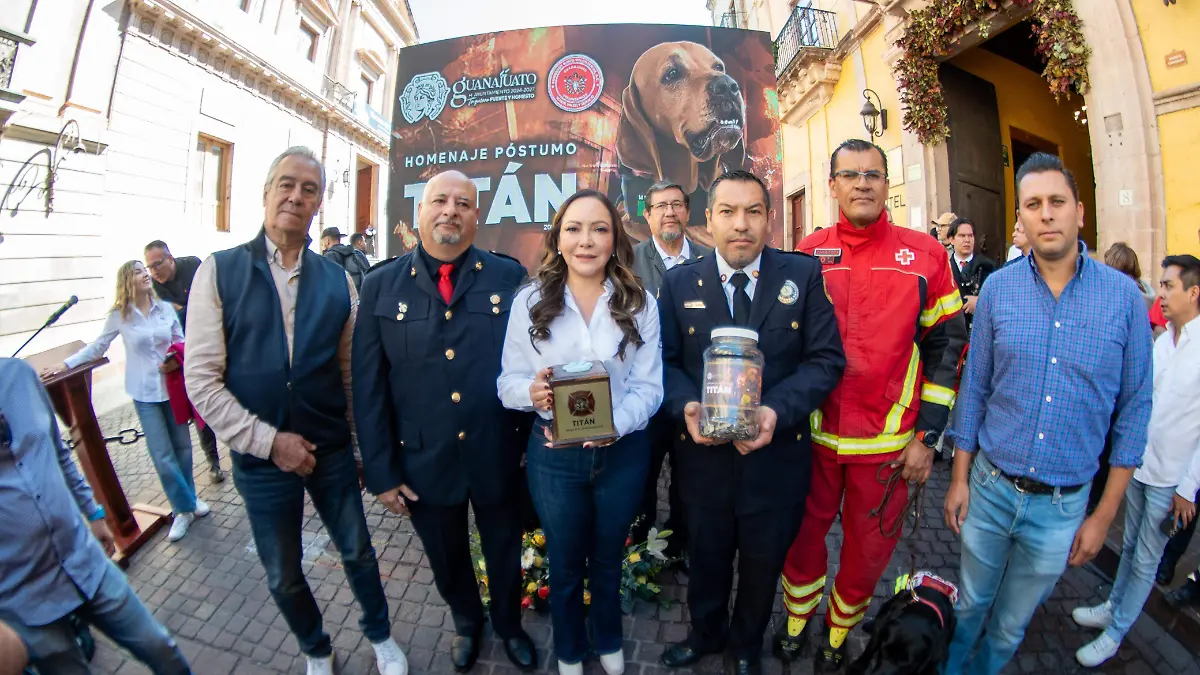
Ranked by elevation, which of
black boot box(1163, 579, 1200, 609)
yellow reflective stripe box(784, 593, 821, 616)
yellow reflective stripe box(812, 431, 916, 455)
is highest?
yellow reflective stripe box(812, 431, 916, 455)

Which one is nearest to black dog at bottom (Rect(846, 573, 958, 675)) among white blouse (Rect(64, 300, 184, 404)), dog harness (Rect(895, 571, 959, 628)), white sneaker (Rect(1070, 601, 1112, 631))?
dog harness (Rect(895, 571, 959, 628))

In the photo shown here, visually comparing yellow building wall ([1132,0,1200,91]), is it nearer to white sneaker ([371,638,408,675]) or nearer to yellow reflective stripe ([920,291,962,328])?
yellow reflective stripe ([920,291,962,328])

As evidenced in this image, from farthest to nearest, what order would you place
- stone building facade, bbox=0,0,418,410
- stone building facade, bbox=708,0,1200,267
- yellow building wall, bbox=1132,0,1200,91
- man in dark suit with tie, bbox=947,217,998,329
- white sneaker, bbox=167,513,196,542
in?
stone building facade, bbox=0,0,418,410
stone building facade, bbox=708,0,1200,267
yellow building wall, bbox=1132,0,1200,91
man in dark suit with tie, bbox=947,217,998,329
white sneaker, bbox=167,513,196,542

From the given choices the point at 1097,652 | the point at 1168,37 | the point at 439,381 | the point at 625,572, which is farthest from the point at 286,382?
the point at 1168,37

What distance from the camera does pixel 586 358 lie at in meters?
2.42

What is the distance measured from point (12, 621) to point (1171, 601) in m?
5.88

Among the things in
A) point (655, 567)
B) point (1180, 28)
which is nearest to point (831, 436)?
point (655, 567)

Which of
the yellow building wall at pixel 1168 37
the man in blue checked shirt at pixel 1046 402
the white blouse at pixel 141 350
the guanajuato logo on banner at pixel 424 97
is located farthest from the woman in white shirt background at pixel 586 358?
the yellow building wall at pixel 1168 37

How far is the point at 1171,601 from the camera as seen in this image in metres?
3.25

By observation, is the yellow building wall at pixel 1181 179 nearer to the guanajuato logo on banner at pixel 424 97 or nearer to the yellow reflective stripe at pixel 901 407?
the yellow reflective stripe at pixel 901 407

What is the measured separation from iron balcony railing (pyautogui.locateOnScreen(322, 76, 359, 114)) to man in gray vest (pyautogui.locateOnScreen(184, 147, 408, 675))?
2249 centimetres

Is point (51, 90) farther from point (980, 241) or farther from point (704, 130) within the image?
point (980, 241)

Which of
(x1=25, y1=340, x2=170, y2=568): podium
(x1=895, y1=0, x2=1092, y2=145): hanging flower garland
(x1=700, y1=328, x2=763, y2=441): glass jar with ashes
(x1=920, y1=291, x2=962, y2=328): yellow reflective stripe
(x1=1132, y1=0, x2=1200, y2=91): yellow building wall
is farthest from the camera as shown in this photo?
(x1=895, y1=0, x2=1092, y2=145): hanging flower garland

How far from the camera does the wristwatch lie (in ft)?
8.33
